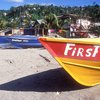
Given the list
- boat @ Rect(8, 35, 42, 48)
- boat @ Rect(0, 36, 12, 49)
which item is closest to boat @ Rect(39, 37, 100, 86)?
boat @ Rect(8, 35, 42, 48)

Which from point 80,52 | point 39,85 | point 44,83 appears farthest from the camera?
point 44,83

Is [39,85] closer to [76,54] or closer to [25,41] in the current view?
[76,54]

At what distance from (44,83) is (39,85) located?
10.7 inches

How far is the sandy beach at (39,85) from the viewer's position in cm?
858

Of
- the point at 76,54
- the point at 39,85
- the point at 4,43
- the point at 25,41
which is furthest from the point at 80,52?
the point at 4,43

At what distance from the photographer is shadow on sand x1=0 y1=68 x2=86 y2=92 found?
9.42 metres

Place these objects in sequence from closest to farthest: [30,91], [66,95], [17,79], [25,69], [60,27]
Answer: [66,95] → [30,91] → [17,79] → [25,69] → [60,27]

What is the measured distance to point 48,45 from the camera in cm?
877

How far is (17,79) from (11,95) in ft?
6.61

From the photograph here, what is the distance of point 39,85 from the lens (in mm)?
9875

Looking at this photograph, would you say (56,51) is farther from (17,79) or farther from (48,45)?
(17,79)

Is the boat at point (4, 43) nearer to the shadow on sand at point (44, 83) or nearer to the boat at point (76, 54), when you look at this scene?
the shadow on sand at point (44, 83)

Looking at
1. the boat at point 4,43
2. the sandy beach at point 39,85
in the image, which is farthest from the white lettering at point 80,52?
the boat at point 4,43

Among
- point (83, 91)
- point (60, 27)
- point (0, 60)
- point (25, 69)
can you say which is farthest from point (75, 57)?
point (60, 27)
